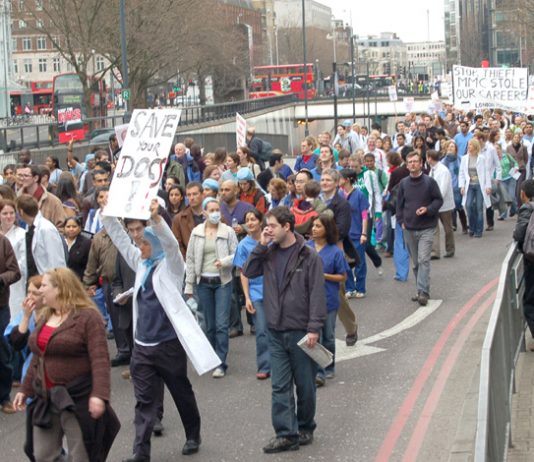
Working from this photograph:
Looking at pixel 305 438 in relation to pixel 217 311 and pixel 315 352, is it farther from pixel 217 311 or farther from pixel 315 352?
pixel 217 311

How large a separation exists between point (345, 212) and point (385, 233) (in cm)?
623

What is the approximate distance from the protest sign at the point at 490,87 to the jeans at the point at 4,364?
17.6 m

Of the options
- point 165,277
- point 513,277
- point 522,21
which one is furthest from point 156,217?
point 522,21

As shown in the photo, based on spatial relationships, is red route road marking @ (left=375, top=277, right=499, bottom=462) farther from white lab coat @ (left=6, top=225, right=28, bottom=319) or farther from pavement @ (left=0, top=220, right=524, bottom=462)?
white lab coat @ (left=6, top=225, right=28, bottom=319)

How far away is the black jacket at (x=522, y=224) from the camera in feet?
38.1

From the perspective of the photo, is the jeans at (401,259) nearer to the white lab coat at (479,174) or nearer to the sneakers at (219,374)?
the white lab coat at (479,174)

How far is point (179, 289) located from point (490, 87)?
64.2 feet

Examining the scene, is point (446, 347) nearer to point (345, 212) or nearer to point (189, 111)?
point (345, 212)

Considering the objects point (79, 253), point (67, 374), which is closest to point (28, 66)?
point (79, 253)

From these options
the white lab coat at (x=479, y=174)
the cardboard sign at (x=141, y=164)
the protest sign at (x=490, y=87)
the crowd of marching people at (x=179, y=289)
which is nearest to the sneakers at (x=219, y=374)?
the crowd of marching people at (x=179, y=289)

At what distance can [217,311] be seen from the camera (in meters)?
11.6

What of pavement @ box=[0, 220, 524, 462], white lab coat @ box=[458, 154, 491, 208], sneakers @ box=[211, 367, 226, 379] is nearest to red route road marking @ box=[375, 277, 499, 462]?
pavement @ box=[0, 220, 524, 462]

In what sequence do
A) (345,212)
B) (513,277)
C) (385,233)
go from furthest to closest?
(385,233) → (345,212) → (513,277)

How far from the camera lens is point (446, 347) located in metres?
12.5
